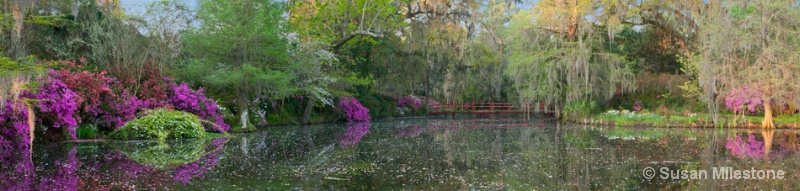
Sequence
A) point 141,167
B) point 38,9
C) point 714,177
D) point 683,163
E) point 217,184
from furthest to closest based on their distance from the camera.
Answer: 1. point 38,9
2. point 683,163
3. point 141,167
4. point 714,177
5. point 217,184

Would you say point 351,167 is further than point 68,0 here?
No

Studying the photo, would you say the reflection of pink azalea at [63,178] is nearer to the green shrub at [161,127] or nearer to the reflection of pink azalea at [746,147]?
the green shrub at [161,127]

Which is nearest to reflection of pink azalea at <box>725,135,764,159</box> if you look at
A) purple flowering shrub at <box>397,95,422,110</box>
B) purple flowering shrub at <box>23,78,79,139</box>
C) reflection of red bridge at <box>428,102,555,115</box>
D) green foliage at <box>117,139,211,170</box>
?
green foliage at <box>117,139,211,170</box>

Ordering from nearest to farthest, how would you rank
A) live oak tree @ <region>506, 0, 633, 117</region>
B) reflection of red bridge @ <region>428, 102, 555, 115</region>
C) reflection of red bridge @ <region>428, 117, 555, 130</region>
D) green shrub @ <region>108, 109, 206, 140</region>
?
green shrub @ <region>108, 109, 206, 140</region> < reflection of red bridge @ <region>428, 117, 555, 130</region> < live oak tree @ <region>506, 0, 633, 117</region> < reflection of red bridge @ <region>428, 102, 555, 115</region>

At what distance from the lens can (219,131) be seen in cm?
2025

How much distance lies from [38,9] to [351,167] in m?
14.4

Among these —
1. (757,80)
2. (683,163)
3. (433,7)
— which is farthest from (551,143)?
(433,7)

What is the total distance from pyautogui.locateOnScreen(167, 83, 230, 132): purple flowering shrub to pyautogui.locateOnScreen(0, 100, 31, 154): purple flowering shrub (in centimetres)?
514

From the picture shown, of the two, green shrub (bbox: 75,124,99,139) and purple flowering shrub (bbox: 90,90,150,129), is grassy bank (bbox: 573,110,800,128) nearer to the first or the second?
purple flowering shrub (bbox: 90,90,150,129)

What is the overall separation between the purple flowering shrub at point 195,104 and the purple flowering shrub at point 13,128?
16.9ft

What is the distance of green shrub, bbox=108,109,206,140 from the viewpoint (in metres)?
16.5

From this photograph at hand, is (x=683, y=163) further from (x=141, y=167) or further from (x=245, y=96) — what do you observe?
(x=245, y=96)

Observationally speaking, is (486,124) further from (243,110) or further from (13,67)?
(13,67)

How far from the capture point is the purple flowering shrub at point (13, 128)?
13312mm
